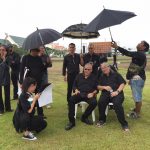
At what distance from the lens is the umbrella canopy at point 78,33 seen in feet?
31.3

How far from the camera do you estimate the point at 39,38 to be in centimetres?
736

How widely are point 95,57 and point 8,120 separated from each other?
2.86m

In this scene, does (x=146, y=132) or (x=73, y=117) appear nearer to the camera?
(x=146, y=132)

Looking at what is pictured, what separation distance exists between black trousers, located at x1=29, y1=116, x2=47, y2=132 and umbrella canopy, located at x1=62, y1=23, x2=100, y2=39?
3.38 m

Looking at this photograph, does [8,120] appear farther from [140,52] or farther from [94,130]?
[140,52]

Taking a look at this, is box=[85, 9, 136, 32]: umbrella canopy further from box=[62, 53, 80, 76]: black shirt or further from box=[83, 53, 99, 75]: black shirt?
box=[62, 53, 80, 76]: black shirt

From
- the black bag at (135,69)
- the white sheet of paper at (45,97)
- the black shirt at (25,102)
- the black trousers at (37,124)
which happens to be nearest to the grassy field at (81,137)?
the black trousers at (37,124)

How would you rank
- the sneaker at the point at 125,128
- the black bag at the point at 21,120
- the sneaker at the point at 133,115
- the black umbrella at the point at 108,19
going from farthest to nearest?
1. the sneaker at the point at 133,115
2. the black umbrella at the point at 108,19
3. the sneaker at the point at 125,128
4. the black bag at the point at 21,120

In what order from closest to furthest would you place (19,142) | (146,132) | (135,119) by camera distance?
(19,142) → (146,132) → (135,119)

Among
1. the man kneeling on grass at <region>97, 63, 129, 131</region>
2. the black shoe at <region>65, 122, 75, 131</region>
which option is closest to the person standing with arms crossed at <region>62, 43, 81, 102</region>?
the man kneeling on grass at <region>97, 63, 129, 131</region>

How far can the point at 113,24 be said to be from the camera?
746cm

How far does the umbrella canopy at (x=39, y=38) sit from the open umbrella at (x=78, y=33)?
192cm

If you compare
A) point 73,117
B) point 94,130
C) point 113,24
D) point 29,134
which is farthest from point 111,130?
point 113,24

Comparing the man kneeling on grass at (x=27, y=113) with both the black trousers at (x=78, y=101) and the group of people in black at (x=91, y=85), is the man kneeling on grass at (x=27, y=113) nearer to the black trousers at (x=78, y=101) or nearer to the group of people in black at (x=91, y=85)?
the group of people in black at (x=91, y=85)
